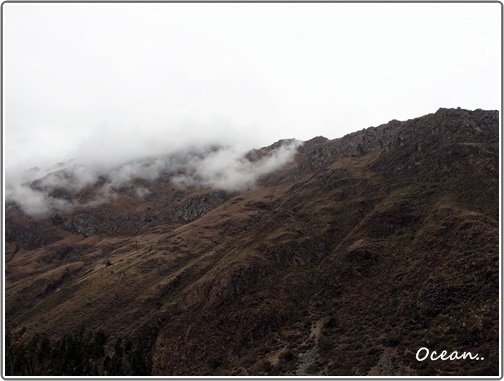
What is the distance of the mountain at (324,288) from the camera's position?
62531mm

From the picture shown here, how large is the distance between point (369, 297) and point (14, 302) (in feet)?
372

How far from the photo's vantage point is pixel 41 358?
66.2 metres

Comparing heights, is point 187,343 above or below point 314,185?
below

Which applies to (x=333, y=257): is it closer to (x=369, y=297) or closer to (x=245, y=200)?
(x=369, y=297)

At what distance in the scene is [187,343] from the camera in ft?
268

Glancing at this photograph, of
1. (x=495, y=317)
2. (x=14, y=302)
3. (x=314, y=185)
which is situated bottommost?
(x=14, y=302)

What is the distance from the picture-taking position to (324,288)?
87000 mm

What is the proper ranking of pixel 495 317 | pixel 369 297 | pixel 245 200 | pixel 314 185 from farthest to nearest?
pixel 245 200, pixel 314 185, pixel 369 297, pixel 495 317

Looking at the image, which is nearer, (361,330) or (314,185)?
(361,330)

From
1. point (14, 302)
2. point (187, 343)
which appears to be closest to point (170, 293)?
point (187, 343)

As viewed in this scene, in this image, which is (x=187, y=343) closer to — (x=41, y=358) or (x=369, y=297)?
A: (x=41, y=358)

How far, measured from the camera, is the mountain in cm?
6253

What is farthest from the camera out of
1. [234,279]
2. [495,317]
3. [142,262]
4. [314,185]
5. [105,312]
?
[314,185]

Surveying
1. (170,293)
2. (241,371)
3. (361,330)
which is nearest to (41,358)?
(241,371)
